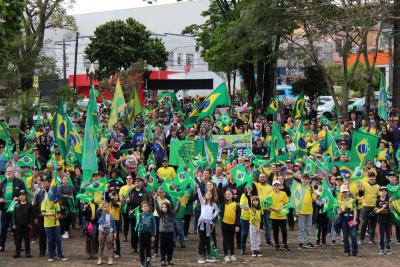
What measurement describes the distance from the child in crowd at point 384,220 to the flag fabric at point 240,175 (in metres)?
2.66

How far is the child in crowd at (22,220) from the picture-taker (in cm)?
1385

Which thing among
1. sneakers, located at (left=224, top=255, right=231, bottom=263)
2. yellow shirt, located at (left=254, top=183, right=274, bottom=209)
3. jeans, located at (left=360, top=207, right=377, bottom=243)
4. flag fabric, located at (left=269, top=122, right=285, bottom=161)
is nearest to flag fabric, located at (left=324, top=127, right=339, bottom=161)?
flag fabric, located at (left=269, top=122, right=285, bottom=161)

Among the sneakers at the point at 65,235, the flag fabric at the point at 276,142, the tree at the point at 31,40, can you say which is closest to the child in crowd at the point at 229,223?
the sneakers at the point at 65,235

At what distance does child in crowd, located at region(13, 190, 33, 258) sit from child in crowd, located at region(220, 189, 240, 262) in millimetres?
3747

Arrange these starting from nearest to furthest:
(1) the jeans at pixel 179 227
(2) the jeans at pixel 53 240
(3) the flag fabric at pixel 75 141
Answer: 1. (2) the jeans at pixel 53 240
2. (1) the jeans at pixel 179 227
3. (3) the flag fabric at pixel 75 141

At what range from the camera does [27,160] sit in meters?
17.3

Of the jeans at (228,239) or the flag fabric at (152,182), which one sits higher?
the flag fabric at (152,182)

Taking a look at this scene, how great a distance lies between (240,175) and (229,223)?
201 centimetres

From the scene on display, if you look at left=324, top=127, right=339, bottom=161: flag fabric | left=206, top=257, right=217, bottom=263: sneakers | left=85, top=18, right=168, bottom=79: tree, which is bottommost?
left=206, top=257, right=217, bottom=263: sneakers

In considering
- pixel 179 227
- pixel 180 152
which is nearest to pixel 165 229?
pixel 179 227

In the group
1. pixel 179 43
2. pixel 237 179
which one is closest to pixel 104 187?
pixel 237 179

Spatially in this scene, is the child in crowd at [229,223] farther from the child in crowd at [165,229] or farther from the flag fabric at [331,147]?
the flag fabric at [331,147]

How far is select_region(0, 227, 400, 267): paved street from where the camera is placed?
1305 cm

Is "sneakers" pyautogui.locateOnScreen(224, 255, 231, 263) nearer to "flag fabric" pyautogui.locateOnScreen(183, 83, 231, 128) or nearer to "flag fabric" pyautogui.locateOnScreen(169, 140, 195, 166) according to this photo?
"flag fabric" pyautogui.locateOnScreen(169, 140, 195, 166)
